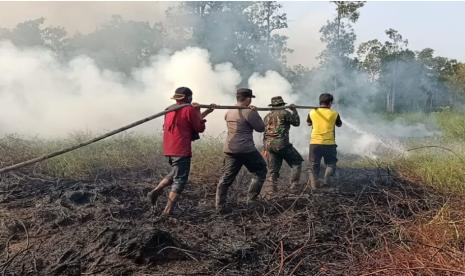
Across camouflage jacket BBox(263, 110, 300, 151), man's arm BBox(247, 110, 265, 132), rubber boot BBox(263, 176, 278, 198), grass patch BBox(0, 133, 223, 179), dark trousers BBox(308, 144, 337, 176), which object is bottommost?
rubber boot BBox(263, 176, 278, 198)

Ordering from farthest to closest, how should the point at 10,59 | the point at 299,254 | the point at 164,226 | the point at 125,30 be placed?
the point at 125,30, the point at 10,59, the point at 164,226, the point at 299,254

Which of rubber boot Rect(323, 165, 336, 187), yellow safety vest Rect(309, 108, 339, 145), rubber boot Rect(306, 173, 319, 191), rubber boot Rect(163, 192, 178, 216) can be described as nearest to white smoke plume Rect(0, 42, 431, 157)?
rubber boot Rect(323, 165, 336, 187)

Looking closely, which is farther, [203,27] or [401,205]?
[203,27]

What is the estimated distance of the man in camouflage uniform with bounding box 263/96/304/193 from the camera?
678 cm

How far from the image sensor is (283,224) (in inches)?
200

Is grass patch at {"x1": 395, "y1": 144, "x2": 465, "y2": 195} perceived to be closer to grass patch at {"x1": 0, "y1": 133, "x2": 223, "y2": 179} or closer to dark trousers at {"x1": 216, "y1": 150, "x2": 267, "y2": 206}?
dark trousers at {"x1": 216, "y1": 150, "x2": 267, "y2": 206}

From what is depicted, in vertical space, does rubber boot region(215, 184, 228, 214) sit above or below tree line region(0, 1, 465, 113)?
below

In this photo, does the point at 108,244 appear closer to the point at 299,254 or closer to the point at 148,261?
the point at 148,261

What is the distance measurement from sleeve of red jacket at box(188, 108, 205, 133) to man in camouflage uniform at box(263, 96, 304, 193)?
1.50 metres

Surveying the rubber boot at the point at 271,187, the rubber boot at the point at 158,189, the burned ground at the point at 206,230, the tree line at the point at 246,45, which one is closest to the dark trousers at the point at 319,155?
the burned ground at the point at 206,230

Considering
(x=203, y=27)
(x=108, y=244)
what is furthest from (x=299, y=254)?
(x=203, y=27)

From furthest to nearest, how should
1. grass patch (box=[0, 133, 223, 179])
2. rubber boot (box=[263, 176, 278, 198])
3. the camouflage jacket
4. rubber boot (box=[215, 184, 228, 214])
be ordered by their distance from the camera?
grass patch (box=[0, 133, 223, 179]) → the camouflage jacket → rubber boot (box=[263, 176, 278, 198]) → rubber boot (box=[215, 184, 228, 214])

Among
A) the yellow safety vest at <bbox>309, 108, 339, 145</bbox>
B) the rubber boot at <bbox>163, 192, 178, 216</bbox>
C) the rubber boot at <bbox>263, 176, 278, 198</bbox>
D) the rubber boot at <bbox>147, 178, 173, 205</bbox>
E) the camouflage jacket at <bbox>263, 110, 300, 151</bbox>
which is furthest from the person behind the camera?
the yellow safety vest at <bbox>309, 108, 339, 145</bbox>

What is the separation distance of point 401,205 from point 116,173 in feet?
14.8
